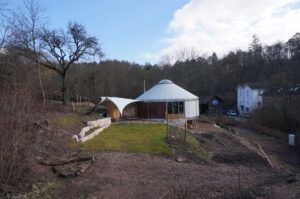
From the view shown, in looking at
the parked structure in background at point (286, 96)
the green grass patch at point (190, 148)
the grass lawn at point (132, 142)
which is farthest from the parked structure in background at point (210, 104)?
the green grass patch at point (190, 148)

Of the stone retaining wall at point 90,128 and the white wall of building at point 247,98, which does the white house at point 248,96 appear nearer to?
the white wall of building at point 247,98

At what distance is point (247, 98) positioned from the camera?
52969 mm

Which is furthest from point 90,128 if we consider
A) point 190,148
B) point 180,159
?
point 180,159

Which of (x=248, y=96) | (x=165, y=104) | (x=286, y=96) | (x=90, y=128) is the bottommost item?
(x=90, y=128)

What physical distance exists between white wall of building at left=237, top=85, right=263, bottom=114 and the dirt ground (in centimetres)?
3733

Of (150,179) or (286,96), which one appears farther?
(286,96)

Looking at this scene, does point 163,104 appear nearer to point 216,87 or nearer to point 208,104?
point 208,104

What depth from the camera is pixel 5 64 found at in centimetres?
1727

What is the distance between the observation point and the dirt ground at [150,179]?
8148mm

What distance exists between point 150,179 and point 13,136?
4068 millimetres

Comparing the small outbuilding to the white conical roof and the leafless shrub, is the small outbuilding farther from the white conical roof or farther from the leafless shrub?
the leafless shrub

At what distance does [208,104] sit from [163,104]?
2343 centimetres

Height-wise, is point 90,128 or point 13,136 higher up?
point 13,136

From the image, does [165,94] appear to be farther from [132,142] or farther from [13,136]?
[13,136]
